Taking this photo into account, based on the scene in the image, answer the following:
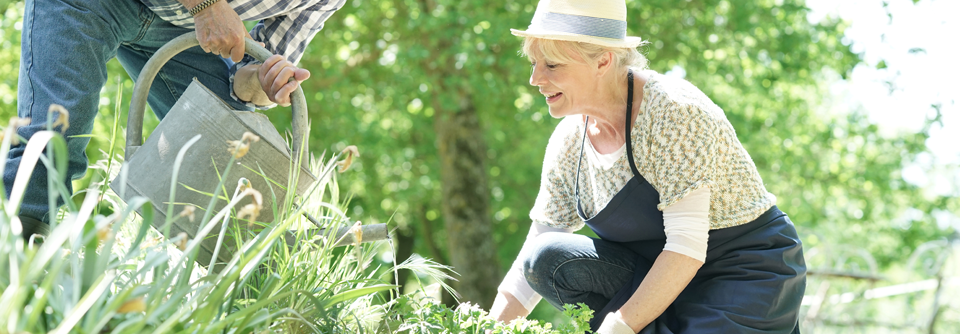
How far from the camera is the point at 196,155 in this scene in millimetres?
1479

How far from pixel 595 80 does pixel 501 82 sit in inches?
192

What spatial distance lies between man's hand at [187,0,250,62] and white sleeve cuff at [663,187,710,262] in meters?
1.11

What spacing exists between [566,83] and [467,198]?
5318 millimetres

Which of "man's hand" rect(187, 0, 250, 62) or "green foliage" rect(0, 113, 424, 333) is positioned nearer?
"green foliage" rect(0, 113, 424, 333)

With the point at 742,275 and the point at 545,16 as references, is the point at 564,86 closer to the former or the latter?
the point at 545,16

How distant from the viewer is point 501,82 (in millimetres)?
6848

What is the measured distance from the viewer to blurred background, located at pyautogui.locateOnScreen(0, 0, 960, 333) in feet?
18.1

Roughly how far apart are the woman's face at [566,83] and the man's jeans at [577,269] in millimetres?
385

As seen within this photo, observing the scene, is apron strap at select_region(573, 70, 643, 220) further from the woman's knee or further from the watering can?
the watering can

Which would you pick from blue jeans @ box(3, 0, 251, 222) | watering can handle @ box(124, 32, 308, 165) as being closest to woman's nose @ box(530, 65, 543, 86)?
watering can handle @ box(124, 32, 308, 165)

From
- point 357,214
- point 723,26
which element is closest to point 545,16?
point 723,26

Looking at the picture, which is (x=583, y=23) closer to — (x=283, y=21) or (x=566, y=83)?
(x=566, y=83)

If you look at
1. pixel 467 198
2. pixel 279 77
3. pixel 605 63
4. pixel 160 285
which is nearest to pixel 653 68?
pixel 467 198

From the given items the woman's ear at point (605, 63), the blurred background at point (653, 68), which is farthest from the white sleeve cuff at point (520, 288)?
the blurred background at point (653, 68)
